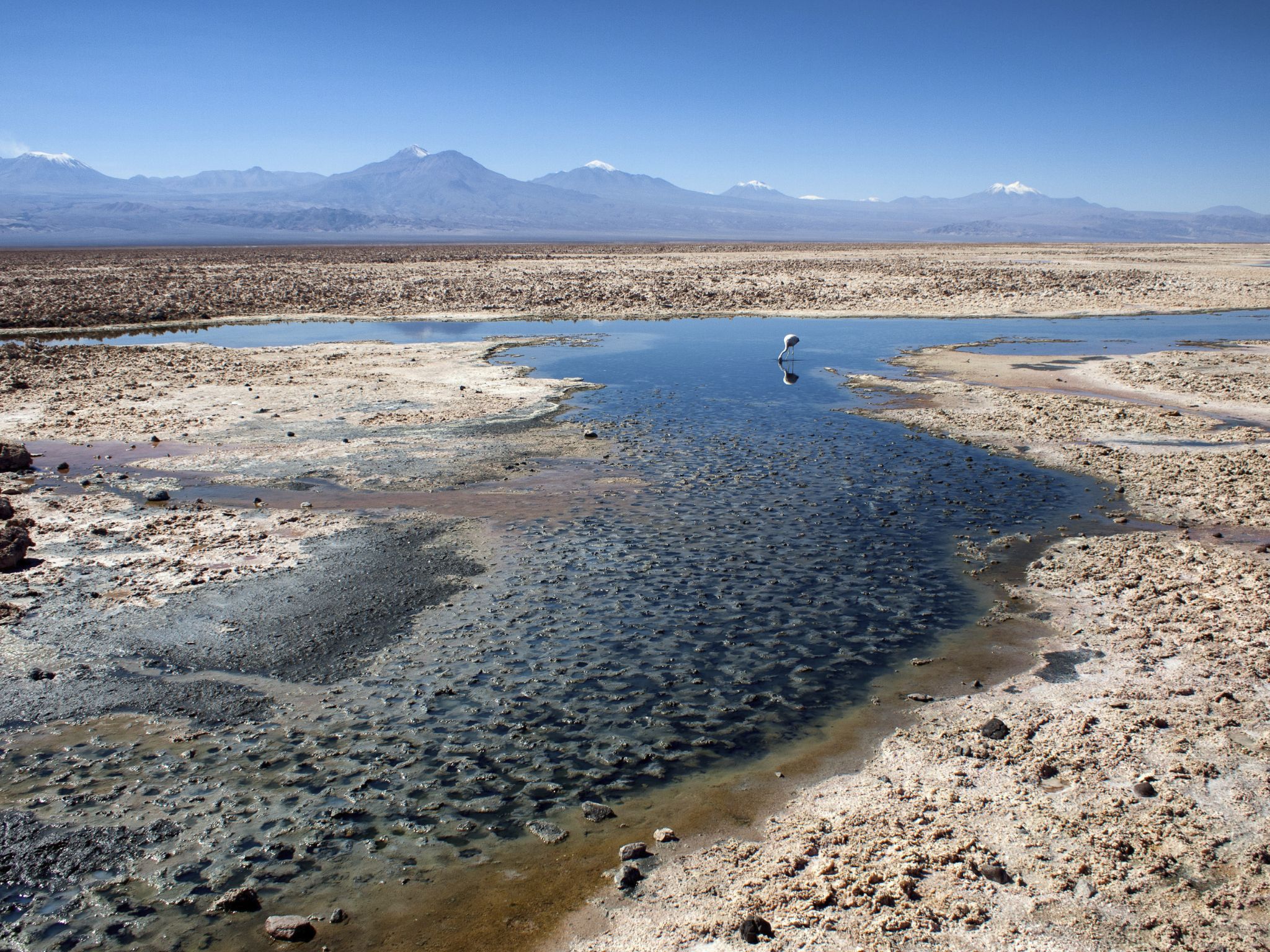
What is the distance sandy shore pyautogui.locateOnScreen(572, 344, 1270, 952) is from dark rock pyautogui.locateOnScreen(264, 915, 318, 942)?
1555 mm

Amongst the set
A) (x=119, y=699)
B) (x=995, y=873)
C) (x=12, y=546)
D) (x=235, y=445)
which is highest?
(x=235, y=445)

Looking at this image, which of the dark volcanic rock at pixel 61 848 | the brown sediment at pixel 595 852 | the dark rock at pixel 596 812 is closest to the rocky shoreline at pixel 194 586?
the dark volcanic rock at pixel 61 848

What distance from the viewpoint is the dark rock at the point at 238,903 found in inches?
206

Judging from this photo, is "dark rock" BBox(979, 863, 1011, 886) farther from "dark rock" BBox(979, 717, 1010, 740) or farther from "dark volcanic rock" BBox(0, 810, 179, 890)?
"dark volcanic rock" BBox(0, 810, 179, 890)

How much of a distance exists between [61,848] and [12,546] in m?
5.83

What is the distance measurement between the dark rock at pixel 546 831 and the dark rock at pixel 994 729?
132 inches

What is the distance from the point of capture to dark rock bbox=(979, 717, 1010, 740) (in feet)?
22.5

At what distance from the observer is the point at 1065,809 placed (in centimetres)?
591

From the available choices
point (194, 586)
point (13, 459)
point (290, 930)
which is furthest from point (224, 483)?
point (290, 930)

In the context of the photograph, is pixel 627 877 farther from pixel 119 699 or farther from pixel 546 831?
pixel 119 699

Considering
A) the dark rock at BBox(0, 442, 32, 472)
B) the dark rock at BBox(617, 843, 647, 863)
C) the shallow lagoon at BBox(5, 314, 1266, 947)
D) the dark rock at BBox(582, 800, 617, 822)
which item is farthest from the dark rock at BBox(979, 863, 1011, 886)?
the dark rock at BBox(0, 442, 32, 472)

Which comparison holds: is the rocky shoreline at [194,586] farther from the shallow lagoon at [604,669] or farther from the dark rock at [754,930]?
the dark rock at [754,930]

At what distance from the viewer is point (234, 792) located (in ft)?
20.7

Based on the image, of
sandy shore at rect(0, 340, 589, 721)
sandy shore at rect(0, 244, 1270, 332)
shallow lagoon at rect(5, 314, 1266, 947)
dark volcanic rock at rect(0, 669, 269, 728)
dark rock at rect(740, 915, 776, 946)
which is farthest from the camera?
sandy shore at rect(0, 244, 1270, 332)
